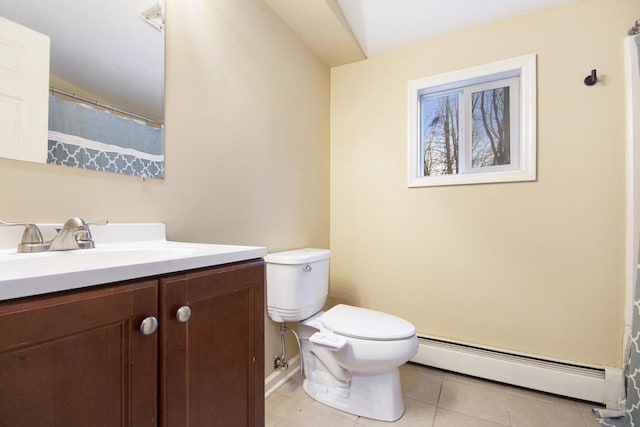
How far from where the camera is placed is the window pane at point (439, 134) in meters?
1.91

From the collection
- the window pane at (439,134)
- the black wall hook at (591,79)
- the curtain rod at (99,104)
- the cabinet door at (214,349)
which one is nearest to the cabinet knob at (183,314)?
the cabinet door at (214,349)

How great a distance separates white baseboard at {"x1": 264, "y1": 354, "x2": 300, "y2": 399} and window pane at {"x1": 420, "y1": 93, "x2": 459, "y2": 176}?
4.74 ft

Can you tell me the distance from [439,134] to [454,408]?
5.18 feet

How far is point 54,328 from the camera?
1.39 feet

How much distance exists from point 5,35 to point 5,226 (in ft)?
1.56

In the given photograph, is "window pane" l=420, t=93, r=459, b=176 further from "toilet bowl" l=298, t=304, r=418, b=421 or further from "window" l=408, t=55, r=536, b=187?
"toilet bowl" l=298, t=304, r=418, b=421

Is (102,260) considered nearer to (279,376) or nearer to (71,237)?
(71,237)

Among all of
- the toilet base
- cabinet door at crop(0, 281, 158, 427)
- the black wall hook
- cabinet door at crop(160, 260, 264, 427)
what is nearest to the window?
the black wall hook

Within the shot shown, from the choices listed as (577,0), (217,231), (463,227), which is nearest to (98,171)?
(217,231)

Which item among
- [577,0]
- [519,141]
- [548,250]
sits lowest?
[548,250]

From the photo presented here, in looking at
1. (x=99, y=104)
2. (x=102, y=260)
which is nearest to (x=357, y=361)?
(x=102, y=260)

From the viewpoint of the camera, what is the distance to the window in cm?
163

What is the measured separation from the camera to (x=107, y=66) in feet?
3.08

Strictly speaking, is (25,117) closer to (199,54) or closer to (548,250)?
(199,54)
